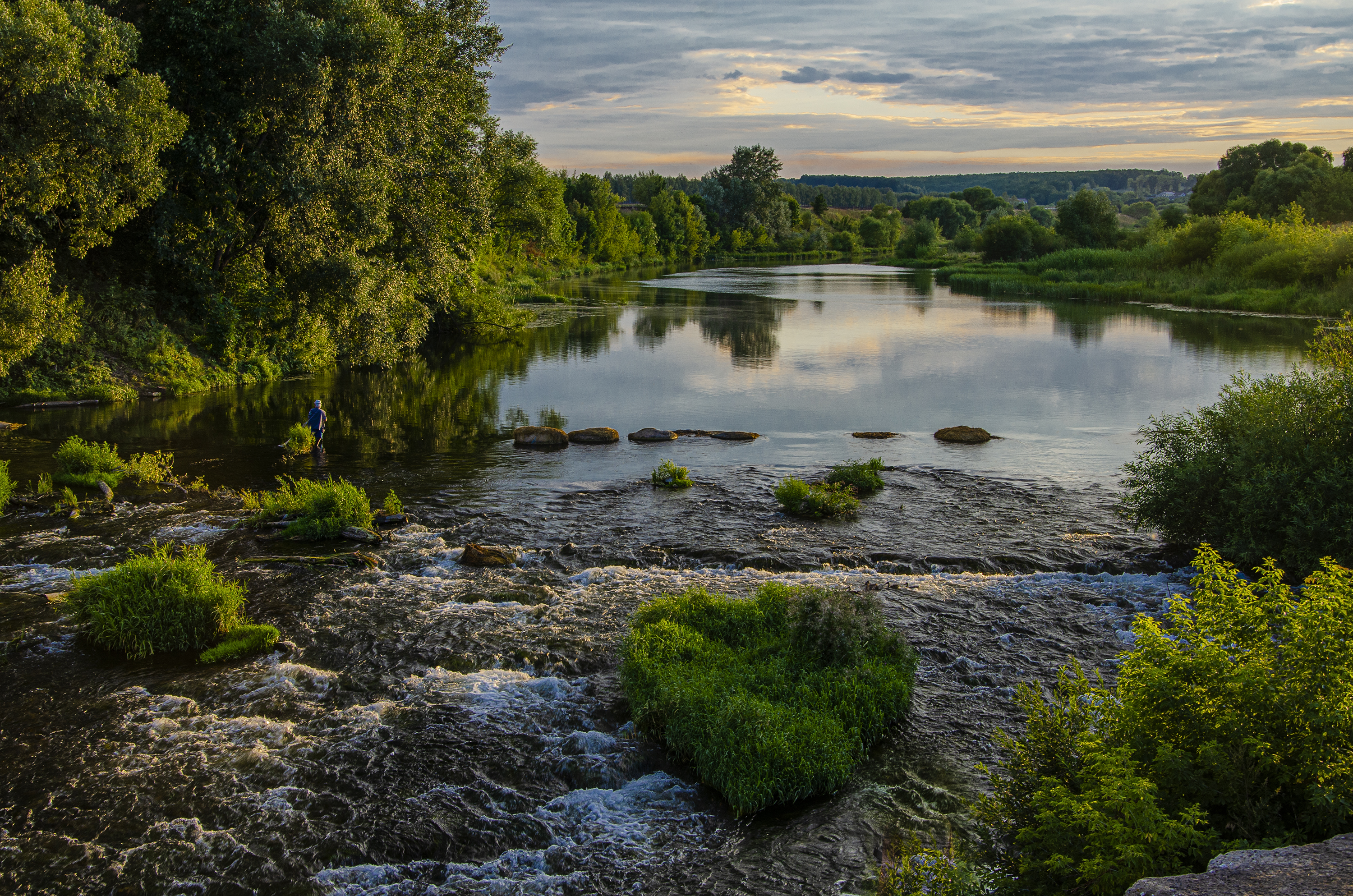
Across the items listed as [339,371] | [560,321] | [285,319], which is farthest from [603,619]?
[560,321]

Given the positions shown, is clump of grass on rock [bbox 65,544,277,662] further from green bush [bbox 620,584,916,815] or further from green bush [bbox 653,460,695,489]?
green bush [bbox 653,460,695,489]

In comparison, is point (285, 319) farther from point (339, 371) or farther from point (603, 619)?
point (603, 619)

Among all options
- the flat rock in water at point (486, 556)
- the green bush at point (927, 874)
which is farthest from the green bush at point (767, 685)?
the flat rock in water at point (486, 556)

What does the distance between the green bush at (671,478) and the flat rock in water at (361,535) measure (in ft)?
24.2

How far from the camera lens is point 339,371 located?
135 feet

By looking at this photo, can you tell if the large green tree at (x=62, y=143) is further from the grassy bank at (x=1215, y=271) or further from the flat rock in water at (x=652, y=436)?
the grassy bank at (x=1215, y=271)

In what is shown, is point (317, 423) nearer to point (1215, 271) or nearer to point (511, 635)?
point (511, 635)

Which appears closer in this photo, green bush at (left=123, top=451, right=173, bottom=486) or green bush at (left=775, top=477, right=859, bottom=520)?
green bush at (left=775, top=477, right=859, bottom=520)

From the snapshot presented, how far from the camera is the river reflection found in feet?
81.2

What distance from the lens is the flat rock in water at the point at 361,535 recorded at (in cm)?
1744

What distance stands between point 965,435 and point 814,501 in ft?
33.3

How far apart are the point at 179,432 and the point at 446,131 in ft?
58.2

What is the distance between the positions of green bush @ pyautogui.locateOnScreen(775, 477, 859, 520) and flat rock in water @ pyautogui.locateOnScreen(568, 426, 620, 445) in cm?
851

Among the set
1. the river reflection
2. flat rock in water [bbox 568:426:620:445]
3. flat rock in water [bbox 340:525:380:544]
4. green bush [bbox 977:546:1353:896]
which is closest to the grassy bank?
the river reflection
